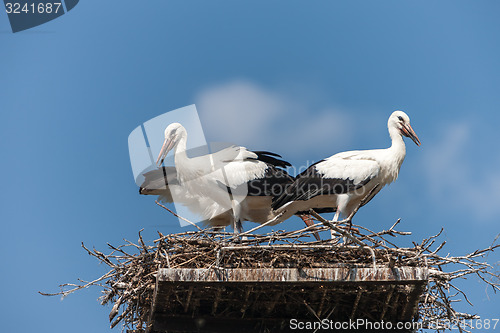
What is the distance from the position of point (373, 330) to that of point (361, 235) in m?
0.87

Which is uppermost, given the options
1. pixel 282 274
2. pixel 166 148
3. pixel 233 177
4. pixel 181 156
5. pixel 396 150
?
pixel 166 148

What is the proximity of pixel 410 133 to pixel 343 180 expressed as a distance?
3.40ft

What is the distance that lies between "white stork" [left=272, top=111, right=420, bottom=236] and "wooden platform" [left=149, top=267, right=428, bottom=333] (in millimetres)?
2004

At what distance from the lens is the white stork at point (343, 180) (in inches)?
341

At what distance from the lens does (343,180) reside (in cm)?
870

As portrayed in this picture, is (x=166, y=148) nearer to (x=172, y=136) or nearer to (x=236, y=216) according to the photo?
(x=172, y=136)

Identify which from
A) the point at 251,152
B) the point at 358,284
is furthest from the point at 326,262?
the point at 251,152

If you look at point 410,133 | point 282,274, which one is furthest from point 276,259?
point 410,133

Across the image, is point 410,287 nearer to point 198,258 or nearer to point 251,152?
point 198,258

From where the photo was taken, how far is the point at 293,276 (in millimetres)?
6402

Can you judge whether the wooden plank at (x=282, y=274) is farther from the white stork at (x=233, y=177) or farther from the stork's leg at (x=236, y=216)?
the stork's leg at (x=236, y=216)

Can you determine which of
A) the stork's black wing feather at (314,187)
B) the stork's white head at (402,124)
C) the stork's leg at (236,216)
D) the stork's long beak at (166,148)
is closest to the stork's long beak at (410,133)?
the stork's white head at (402,124)

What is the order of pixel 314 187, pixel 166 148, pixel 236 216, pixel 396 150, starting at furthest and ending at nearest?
pixel 166 148 < pixel 236 216 < pixel 396 150 < pixel 314 187

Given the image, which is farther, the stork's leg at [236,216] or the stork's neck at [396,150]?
the stork's leg at [236,216]
